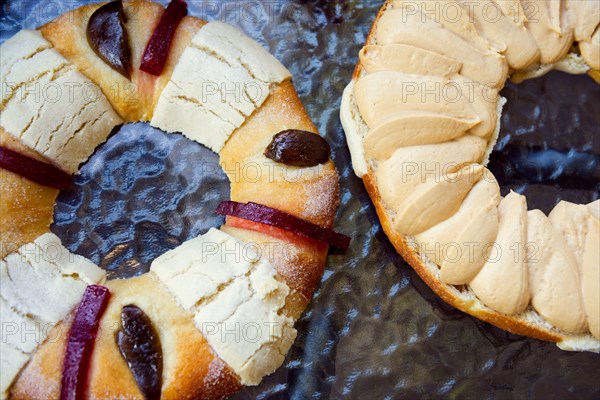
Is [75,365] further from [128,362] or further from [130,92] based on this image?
[130,92]

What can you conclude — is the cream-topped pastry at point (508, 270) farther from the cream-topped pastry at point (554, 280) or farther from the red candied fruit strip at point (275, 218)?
the red candied fruit strip at point (275, 218)

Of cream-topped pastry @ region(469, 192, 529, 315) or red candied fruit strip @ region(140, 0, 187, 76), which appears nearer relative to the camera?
cream-topped pastry @ region(469, 192, 529, 315)

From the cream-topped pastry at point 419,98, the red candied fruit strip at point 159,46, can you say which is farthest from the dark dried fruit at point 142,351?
the cream-topped pastry at point 419,98

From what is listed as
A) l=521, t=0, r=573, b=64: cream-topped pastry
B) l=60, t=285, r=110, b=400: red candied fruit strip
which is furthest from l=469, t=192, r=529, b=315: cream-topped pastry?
l=60, t=285, r=110, b=400: red candied fruit strip

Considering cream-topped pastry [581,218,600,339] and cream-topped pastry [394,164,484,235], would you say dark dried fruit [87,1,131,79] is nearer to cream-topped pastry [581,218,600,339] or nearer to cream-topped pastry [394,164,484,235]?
cream-topped pastry [394,164,484,235]

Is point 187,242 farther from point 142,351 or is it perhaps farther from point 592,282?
point 592,282

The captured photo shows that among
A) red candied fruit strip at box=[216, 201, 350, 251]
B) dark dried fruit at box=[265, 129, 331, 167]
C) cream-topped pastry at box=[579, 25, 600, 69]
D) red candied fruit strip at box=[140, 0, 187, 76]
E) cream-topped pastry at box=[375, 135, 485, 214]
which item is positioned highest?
red candied fruit strip at box=[140, 0, 187, 76]
